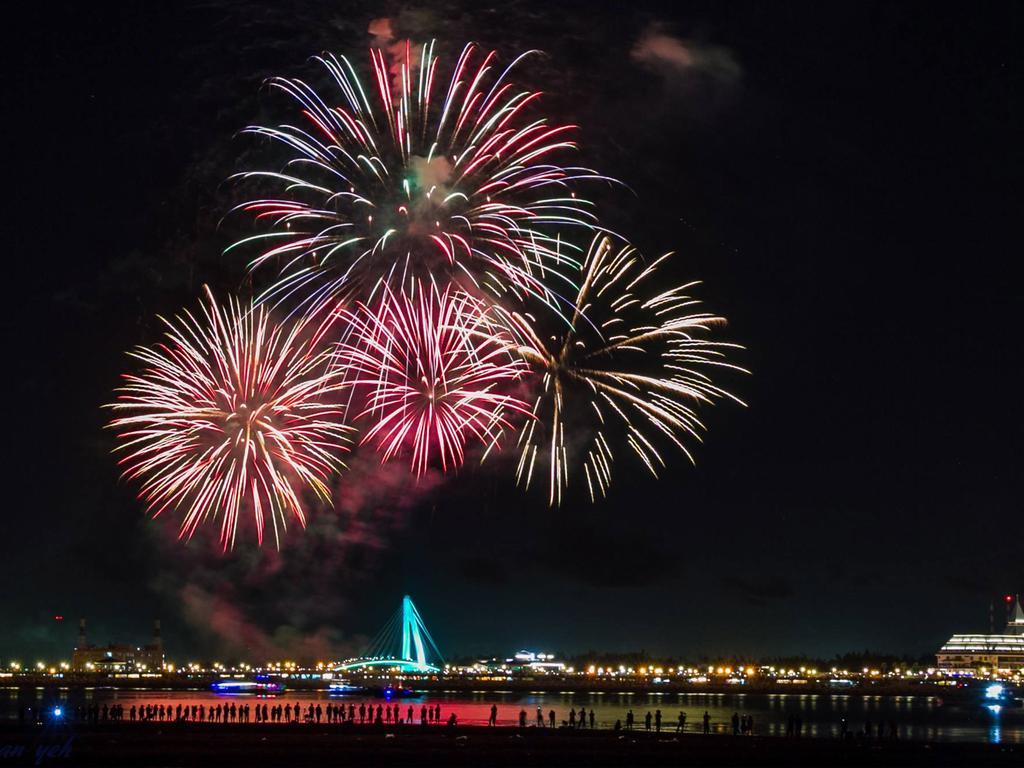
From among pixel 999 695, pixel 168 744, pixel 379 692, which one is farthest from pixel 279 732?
pixel 999 695

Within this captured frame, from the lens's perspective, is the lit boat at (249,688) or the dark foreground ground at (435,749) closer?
the dark foreground ground at (435,749)

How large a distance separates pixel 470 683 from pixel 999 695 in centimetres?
7749

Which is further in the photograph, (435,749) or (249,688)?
(249,688)

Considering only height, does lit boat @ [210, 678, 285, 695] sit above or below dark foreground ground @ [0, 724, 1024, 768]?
below

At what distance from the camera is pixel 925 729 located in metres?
80.8

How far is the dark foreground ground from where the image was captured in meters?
44.8

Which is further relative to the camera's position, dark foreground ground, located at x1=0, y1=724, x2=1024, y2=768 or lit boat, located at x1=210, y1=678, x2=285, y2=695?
lit boat, located at x1=210, y1=678, x2=285, y2=695

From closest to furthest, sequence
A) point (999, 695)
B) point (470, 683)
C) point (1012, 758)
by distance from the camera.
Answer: point (1012, 758), point (999, 695), point (470, 683)

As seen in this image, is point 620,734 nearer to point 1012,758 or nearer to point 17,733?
point 1012,758

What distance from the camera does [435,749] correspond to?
48.9 m

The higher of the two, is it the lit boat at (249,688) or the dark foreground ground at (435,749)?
the dark foreground ground at (435,749)

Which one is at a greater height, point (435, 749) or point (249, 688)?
point (435, 749)

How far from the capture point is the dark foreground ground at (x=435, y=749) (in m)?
44.8

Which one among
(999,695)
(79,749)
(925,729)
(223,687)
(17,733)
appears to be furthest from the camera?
(999,695)
